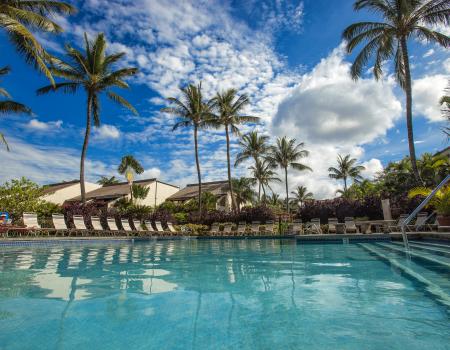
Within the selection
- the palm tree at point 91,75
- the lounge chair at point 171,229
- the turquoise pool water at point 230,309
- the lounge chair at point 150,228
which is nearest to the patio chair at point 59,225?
the palm tree at point 91,75

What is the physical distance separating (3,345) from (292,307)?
9.20 ft

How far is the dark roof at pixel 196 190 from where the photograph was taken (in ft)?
123

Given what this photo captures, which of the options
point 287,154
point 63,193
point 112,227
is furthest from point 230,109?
point 63,193

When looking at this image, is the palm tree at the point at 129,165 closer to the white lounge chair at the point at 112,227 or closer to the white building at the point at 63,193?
the white building at the point at 63,193

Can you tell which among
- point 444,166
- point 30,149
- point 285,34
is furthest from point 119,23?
point 444,166

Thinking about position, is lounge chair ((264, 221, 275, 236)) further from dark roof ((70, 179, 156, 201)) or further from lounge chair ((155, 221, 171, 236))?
dark roof ((70, 179, 156, 201))

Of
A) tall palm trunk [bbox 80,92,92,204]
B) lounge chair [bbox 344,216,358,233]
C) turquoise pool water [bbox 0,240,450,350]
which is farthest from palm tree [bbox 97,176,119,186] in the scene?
turquoise pool water [bbox 0,240,450,350]

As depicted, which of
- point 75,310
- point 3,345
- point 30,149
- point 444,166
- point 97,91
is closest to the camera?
point 3,345

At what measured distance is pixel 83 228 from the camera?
51.8ft

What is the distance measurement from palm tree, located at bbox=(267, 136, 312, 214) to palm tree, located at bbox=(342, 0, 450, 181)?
1740 cm

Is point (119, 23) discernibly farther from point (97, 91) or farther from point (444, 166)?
point (444, 166)

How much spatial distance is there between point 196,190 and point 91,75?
874 inches

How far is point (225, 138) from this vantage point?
25.9 m

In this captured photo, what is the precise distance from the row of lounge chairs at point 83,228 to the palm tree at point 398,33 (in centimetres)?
1513
